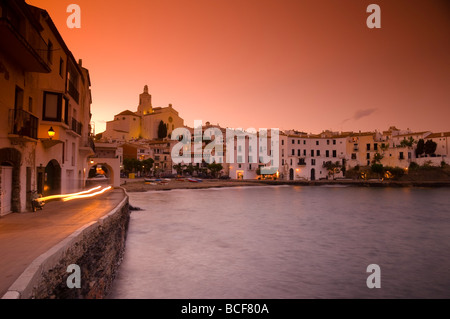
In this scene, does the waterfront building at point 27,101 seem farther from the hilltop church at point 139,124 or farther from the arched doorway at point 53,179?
the hilltop church at point 139,124

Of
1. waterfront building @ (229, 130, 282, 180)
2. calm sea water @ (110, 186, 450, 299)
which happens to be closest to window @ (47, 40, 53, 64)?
calm sea water @ (110, 186, 450, 299)

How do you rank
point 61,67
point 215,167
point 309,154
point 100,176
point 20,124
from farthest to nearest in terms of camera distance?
point 309,154 < point 215,167 < point 100,176 < point 61,67 < point 20,124

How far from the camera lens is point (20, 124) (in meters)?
13.2

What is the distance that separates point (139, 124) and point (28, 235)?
119m

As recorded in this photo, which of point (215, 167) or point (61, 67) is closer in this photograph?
point (61, 67)

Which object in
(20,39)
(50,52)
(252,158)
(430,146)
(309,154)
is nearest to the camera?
(20,39)

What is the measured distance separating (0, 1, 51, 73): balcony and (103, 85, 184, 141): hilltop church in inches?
4023

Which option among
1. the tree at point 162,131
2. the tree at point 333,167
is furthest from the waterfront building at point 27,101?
the tree at point 162,131

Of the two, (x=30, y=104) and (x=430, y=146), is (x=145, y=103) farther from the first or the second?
(x=30, y=104)

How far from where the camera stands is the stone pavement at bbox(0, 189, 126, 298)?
674 centimetres

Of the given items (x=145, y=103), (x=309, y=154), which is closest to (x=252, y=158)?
(x=309, y=154)

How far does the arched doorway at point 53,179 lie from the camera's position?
65.4 feet

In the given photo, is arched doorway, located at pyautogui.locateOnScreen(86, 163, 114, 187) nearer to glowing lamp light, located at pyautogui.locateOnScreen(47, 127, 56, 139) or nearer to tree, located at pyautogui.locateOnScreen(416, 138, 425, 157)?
glowing lamp light, located at pyautogui.locateOnScreen(47, 127, 56, 139)
